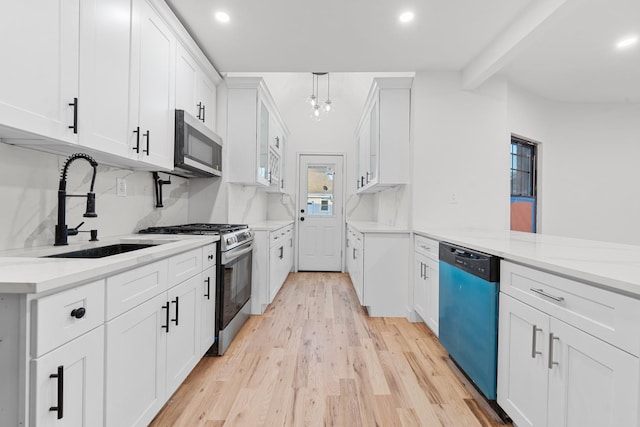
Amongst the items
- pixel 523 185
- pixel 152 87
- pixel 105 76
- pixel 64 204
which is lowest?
pixel 64 204

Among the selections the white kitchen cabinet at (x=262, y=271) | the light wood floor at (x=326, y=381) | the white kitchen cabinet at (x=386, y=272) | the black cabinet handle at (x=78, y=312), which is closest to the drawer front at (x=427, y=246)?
the white kitchen cabinet at (x=386, y=272)

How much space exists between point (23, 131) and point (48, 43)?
0.38 metres

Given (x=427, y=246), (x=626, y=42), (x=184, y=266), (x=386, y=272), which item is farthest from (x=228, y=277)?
(x=626, y=42)

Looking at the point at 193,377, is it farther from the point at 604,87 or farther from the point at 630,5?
the point at 604,87

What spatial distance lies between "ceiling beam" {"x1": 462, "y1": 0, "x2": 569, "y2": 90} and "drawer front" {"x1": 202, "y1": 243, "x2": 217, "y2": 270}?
2684mm

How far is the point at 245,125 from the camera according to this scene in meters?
3.28

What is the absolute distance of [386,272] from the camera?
10.4ft

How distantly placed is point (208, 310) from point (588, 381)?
2059mm

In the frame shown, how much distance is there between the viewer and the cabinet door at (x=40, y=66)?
1.10 m

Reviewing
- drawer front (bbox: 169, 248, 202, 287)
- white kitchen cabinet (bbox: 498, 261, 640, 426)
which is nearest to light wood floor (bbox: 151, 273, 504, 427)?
white kitchen cabinet (bbox: 498, 261, 640, 426)

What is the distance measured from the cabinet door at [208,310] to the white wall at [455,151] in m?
2.00

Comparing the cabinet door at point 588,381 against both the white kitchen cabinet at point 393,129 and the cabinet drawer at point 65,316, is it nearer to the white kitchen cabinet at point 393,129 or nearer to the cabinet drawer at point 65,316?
the cabinet drawer at point 65,316

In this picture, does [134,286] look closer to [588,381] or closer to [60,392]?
[60,392]

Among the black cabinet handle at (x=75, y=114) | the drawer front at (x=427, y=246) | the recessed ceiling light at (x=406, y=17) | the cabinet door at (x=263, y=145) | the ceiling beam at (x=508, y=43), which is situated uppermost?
the recessed ceiling light at (x=406, y=17)
